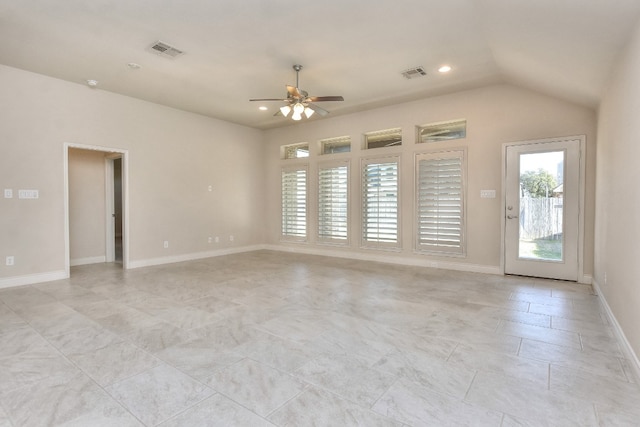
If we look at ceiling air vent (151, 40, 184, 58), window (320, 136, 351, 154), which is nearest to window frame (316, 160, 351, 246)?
window (320, 136, 351, 154)

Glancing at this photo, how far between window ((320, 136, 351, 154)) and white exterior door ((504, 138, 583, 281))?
317 centimetres

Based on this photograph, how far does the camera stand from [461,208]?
586 cm

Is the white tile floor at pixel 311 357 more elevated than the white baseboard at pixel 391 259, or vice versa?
the white baseboard at pixel 391 259

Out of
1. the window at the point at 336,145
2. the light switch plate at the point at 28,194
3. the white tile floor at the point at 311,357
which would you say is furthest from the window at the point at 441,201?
the light switch plate at the point at 28,194

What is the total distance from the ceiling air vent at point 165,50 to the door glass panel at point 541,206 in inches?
208

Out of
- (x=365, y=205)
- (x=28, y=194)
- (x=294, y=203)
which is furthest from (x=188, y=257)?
(x=365, y=205)

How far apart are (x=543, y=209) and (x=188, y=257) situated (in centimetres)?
659

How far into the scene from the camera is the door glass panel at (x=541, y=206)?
505 cm

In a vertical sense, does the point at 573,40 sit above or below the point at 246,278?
above

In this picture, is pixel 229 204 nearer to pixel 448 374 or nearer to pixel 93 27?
pixel 93 27

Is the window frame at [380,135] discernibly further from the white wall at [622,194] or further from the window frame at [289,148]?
the white wall at [622,194]

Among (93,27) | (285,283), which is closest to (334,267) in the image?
(285,283)

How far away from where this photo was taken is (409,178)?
21.0ft

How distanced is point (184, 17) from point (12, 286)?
4543 millimetres
